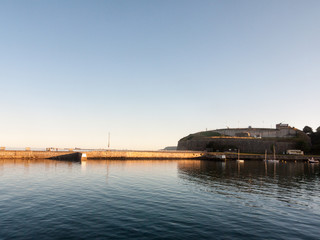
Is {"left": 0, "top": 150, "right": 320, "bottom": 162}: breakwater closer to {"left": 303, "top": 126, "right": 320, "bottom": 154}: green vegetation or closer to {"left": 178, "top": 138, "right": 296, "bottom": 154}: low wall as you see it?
{"left": 178, "top": 138, "right": 296, "bottom": 154}: low wall

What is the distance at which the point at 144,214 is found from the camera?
17922 mm

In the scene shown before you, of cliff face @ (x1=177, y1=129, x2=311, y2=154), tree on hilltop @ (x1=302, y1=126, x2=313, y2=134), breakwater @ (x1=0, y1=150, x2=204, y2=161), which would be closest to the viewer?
breakwater @ (x1=0, y1=150, x2=204, y2=161)

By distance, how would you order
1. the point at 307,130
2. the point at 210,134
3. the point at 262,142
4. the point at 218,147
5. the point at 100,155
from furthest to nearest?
the point at 210,134 → the point at 307,130 → the point at 218,147 → the point at 262,142 → the point at 100,155

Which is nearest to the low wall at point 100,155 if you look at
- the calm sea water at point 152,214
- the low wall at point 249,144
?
the low wall at point 249,144

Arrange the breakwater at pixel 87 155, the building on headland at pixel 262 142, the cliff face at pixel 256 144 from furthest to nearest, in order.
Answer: the building on headland at pixel 262 142 → the cliff face at pixel 256 144 → the breakwater at pixel 87 155

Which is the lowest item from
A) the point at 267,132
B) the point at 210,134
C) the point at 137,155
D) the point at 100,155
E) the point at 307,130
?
the point at 137,155

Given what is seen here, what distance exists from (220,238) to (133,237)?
6.05 meters

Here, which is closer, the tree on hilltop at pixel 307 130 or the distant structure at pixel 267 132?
the distant structure at pixel 267 132

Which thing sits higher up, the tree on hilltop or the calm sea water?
the tree on hilltop

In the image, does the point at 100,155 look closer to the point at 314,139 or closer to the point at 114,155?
the point at 114,155

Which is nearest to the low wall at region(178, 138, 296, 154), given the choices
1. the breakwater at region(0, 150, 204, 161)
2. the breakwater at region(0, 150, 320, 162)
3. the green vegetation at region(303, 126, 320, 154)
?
the breakwater at region(0, 150, 320, 162)

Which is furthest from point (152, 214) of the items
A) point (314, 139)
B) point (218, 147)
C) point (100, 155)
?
point (314, 139)

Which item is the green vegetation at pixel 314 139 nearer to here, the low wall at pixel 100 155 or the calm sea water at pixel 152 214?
the low wall at pixel 100 155

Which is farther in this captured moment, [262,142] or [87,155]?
[262,142]
